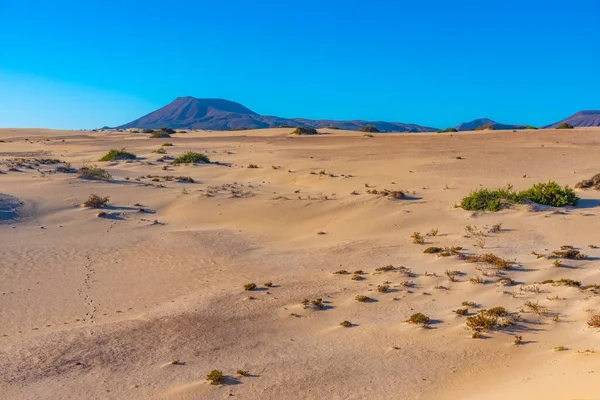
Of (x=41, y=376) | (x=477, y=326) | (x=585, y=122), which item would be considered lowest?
(x=41, y=376)

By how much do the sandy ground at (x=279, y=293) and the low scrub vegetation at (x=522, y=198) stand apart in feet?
1.29

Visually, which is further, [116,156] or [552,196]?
[116,156]

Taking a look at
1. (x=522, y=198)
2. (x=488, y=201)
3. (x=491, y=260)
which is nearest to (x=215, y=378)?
(x=491, y=260)

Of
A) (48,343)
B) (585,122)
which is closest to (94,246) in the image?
(48,343)

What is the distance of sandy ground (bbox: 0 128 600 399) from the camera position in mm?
6727

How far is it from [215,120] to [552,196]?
109 m

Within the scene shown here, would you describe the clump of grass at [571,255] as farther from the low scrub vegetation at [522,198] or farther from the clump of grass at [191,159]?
the clump of grass at [191,159]

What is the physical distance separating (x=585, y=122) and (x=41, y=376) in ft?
319

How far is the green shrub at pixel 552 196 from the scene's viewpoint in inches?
600

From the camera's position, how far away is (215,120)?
120188mm

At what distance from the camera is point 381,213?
15.5 metres

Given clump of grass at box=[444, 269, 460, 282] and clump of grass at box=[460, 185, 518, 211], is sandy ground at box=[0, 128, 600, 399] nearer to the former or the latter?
clump of grass at box=[444, 269, 460, 282]

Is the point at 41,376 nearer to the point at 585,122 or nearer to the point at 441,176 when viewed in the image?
the point at 441,176

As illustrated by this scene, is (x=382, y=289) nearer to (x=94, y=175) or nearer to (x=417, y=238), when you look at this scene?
(x=417, y=238)
